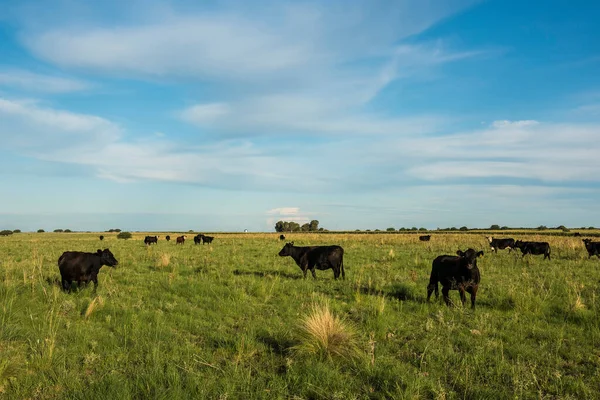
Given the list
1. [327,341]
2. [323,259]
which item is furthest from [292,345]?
[323,259]

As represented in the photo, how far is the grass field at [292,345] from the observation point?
538 cm

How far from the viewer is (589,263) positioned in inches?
768


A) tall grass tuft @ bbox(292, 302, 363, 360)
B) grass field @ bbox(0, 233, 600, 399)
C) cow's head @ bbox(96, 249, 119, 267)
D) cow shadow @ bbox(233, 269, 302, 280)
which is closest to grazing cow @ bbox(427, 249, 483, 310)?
grass field @ bbox(0, 233, 600, 399)

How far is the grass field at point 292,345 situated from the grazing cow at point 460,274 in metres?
0.50

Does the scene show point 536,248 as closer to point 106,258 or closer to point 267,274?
point 267,274

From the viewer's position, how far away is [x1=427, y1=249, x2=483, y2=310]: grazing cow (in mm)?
9914

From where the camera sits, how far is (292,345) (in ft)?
23.0

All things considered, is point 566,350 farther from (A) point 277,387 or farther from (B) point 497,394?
(A) point 277,387

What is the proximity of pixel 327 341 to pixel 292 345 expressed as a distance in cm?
84

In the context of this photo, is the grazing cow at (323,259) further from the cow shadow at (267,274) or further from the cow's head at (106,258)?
the cow's head at (106,258)

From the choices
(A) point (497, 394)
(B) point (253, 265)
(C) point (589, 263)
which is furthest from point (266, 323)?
(C) point (589, 263)

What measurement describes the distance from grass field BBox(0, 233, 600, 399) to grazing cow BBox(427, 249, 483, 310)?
1.63ft

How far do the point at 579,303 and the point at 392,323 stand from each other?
495 cm

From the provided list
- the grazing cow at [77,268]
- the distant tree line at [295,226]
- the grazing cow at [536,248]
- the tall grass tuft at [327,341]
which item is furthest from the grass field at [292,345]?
the distant tree line at [295,226]
